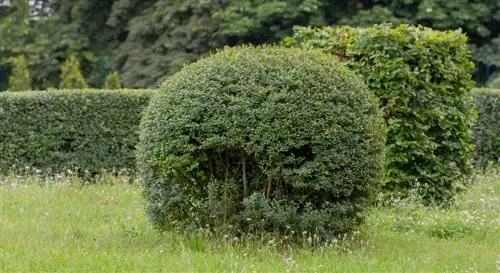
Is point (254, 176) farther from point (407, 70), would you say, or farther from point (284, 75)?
point (407, 70)

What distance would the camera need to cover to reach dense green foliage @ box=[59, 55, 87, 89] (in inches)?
958

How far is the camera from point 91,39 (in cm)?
2830

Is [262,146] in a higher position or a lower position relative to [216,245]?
higher

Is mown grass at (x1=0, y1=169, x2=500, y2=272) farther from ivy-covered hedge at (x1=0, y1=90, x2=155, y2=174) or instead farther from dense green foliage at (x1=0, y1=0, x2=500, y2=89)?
dense green foliage at (x1=0, y1=0, x2=500, y2=89)

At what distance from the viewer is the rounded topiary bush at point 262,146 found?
5.61 meters

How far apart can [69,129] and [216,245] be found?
6446 millimetres

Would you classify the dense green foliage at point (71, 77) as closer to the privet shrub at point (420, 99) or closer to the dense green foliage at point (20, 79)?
the dense green foliage at point (20, 79)

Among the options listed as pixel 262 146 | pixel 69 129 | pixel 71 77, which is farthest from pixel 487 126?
pixel 71 77

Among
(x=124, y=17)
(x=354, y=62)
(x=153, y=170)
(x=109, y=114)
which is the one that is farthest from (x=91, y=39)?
(x=153, y=170)

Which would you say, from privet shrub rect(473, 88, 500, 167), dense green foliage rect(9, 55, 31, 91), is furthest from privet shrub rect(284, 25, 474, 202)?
dense green foliage rect(9, 55, 31, 91)

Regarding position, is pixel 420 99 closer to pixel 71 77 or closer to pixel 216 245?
pixel 216 245

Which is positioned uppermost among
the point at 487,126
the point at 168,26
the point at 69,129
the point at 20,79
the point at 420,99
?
the point at 420,99

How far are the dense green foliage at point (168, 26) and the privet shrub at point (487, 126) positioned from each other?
971 centimetres

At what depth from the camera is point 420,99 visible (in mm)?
8219
